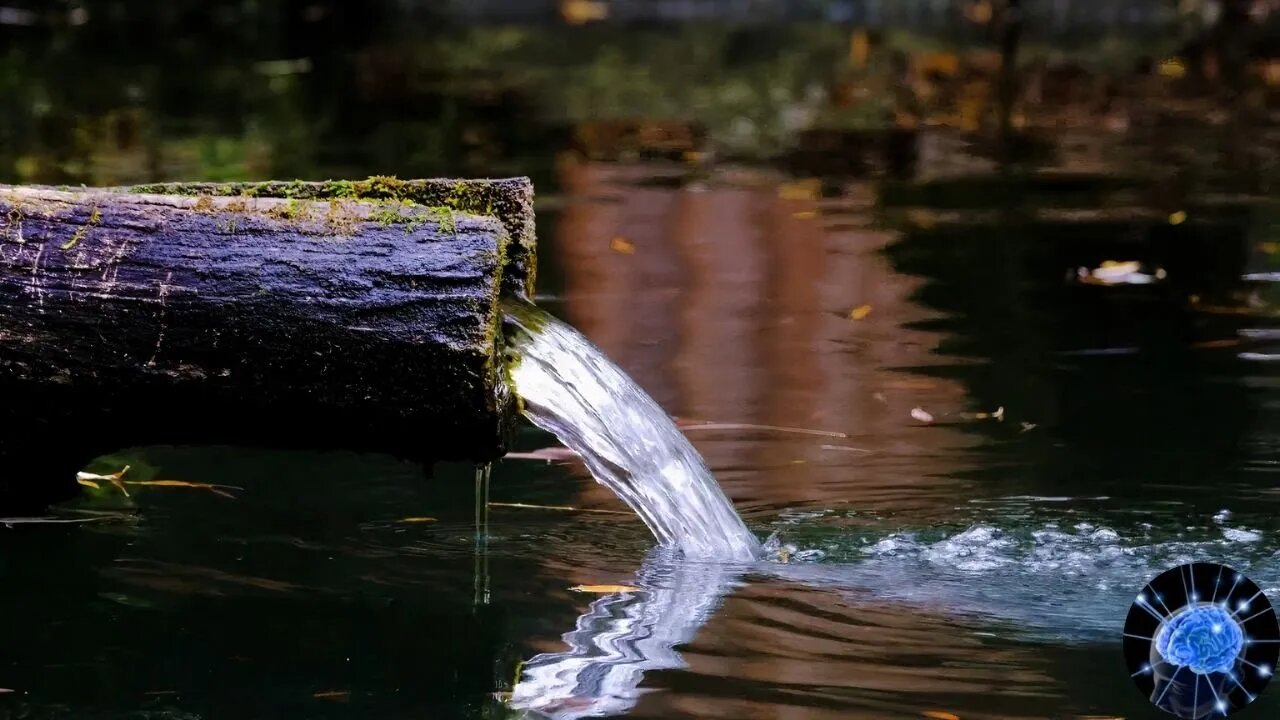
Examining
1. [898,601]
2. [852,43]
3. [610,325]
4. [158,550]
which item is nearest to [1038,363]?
[610,325]

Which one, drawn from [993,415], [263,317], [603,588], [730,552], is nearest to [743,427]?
[993,415]

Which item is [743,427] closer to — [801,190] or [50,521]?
[50,521]

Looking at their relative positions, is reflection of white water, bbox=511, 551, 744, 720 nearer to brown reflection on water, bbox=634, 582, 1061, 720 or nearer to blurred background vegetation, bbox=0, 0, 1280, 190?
brown reflection on water, bbox=634, 582, 1061, 720

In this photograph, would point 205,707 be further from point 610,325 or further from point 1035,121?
point 1035,121

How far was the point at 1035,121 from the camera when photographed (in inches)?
484

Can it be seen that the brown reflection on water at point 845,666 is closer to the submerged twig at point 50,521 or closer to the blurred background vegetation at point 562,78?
the submerged twig at point 50,521

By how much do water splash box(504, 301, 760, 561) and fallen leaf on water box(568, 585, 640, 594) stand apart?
0.82 feet

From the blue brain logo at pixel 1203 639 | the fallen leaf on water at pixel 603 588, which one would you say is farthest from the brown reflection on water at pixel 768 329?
the blue brain logo at pixel 1203 639

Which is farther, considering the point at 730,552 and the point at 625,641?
the point at 730,552

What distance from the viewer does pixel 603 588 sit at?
3.95 metres

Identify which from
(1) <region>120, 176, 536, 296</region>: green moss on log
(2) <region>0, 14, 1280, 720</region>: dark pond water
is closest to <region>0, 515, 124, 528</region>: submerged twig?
(2) <region>0, 14, 1280, 720</region>: dark pond water

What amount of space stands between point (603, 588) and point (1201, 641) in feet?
4.63

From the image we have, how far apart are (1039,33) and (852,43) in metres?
1.93

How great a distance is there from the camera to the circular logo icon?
2912mm
